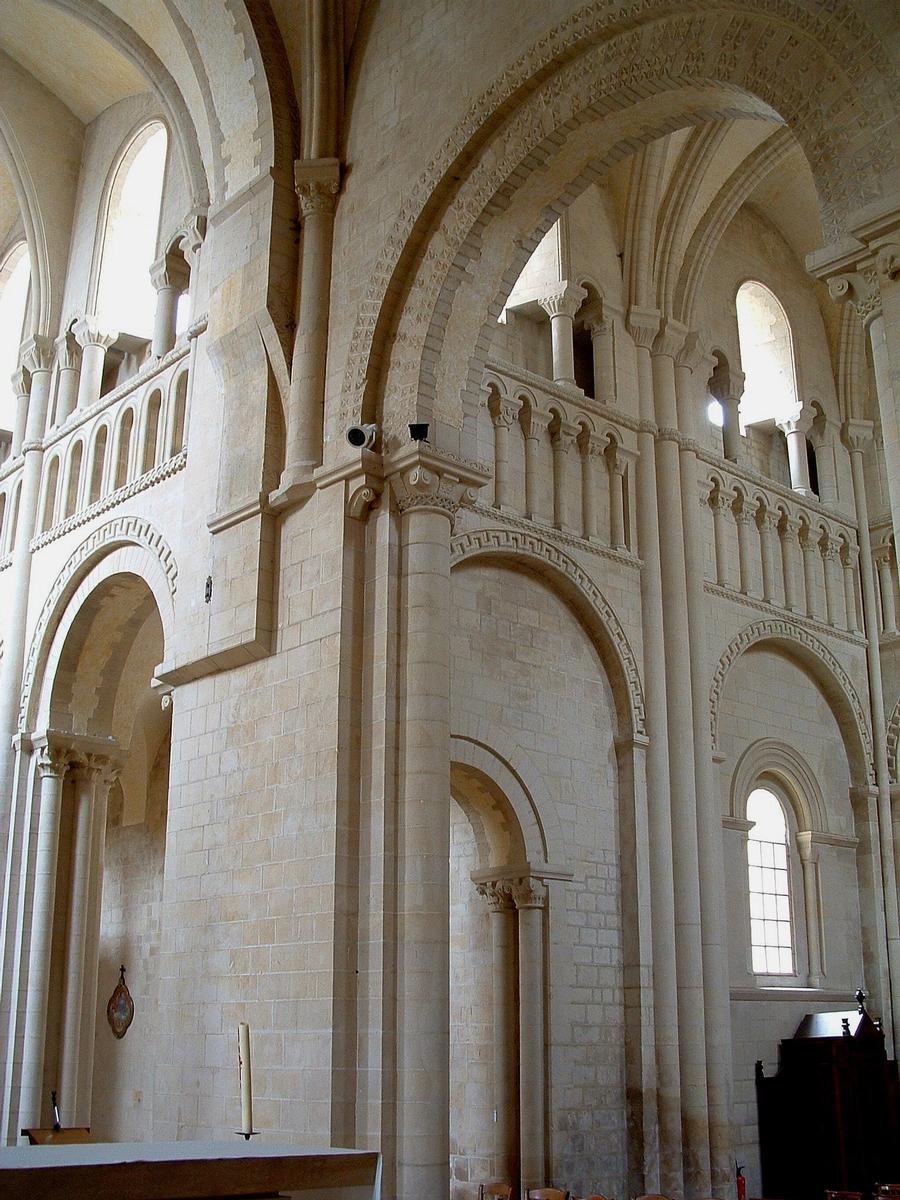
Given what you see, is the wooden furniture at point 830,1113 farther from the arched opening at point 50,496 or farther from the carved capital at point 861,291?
the arched opening at point 50,496

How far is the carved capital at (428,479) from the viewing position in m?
9.77

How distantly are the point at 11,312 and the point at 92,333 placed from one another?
3.15 m

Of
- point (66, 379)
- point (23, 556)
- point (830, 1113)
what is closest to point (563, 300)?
point (66, 379)

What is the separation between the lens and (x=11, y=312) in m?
18.5

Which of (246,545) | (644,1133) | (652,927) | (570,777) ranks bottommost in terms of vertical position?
(644,1133)

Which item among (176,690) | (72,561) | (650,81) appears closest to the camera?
(650,81)

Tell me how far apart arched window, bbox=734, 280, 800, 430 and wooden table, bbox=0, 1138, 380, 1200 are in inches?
589

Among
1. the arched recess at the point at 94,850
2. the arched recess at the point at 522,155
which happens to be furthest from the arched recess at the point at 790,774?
the arched recess at the point at 522,155

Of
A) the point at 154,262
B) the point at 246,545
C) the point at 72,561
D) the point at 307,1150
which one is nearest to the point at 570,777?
the point at 246,545

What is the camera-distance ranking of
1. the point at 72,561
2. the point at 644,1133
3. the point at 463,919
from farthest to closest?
the point at 72,561 → the point at 463,919 → the point at 644,1133

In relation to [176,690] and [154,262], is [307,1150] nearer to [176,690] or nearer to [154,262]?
[176,690]

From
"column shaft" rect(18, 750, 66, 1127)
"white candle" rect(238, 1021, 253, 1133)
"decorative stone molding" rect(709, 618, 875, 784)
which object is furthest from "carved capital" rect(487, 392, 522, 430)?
"white candle" rect(238, 1021, 253, 1133)

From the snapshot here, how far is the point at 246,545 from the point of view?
35.0 feet

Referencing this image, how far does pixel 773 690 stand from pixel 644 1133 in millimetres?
5763
